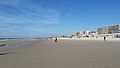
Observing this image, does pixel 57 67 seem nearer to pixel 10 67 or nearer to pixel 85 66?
pixel 85 66

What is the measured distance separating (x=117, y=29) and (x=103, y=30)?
1477cm

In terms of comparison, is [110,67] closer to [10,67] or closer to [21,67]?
[21,67]

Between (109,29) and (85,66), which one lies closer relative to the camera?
(85,66)

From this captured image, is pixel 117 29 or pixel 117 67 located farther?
pixel 117 29

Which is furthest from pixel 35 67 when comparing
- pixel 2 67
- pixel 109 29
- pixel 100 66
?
pixel 109 29

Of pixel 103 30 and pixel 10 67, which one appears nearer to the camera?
pixel 10 67

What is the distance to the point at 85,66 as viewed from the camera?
679 cm

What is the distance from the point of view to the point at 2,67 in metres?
6.87

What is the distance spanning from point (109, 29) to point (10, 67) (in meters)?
162

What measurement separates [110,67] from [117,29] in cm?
16491

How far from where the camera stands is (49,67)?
22.2 feet

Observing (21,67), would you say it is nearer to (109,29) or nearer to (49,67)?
(49,67)

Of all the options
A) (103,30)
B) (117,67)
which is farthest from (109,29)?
(117,67)

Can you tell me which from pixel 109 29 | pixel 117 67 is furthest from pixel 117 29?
pixel 117 67
